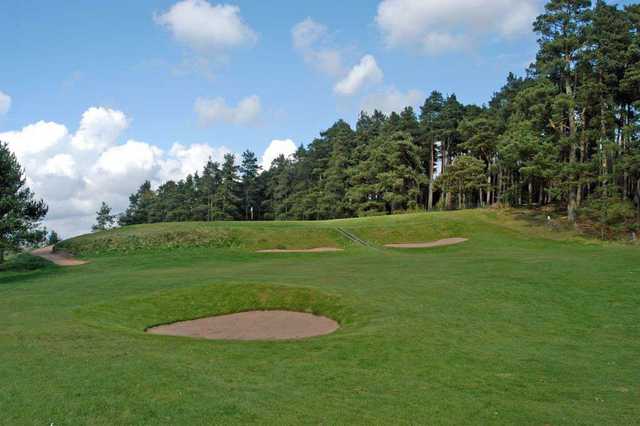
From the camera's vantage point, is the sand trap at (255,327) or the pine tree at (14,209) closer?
the sand trap at (255,327)

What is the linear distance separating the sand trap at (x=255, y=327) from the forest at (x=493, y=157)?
31.2 metres

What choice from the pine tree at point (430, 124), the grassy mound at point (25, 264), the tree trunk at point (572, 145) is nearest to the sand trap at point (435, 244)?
the tree trunk at point (572, 145)

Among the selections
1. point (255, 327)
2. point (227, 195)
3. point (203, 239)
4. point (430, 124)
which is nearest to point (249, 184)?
point (227, 195)

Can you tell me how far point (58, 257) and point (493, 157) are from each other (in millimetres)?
62840

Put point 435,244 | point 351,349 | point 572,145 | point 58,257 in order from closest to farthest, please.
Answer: point 351,349 → point 435,244 → point 58,257 → point 572,145

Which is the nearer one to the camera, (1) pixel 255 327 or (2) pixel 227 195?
(1) pixel 255 327

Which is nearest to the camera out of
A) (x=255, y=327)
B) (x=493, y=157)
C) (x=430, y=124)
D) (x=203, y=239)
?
(x=255, y=327)

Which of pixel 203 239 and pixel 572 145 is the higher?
pixel 572 145

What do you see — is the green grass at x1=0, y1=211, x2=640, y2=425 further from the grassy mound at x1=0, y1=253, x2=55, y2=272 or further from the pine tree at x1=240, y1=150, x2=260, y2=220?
the pine tree at x1=240, y1=150, x2=260, y2=220

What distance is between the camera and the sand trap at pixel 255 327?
1539cm

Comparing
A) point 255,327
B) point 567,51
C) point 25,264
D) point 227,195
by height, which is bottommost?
point 255,327

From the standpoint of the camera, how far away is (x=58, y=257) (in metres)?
39.2

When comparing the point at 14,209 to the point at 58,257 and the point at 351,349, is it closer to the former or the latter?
the point at 58,257

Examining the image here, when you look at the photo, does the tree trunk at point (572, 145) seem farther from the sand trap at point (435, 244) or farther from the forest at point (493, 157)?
the sand trap at point (435, 244)
